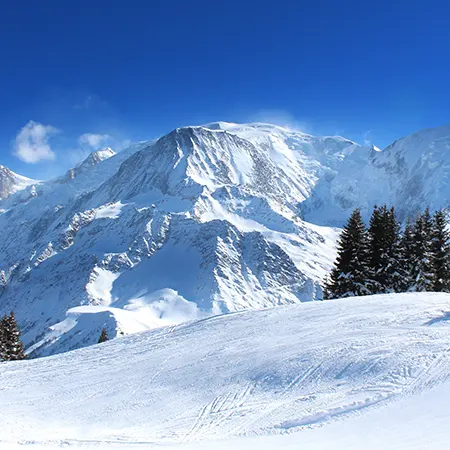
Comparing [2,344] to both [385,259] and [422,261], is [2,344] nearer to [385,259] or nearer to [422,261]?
[385,259]

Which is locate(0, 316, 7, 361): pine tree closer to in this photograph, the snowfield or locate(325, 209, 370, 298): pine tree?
the snowfield

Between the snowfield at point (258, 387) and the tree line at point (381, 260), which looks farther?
the tree line at point (381, 260)

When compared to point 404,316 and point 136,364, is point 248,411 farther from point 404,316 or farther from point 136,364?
point 404,316

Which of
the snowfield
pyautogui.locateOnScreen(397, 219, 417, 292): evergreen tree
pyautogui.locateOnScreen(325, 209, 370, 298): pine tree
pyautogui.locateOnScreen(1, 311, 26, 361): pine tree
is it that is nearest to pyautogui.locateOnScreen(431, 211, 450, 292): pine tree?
pyautogui.locateOnScreen(397, 219, 417, 292): evergreen tree

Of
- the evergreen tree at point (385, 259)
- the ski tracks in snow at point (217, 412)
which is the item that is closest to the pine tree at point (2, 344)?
the evergreen tree at point (385, 259)

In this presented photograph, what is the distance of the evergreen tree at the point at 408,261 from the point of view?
29.2 m

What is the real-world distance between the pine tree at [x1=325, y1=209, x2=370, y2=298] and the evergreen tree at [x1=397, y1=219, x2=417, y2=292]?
2596 mm

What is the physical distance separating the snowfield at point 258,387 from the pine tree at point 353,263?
30.5 feet

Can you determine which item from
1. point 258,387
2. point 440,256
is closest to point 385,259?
point 440,256

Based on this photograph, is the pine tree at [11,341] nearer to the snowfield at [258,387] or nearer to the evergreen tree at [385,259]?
the snowfield at [258,387]

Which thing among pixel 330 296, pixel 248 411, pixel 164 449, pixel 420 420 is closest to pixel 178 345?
pixel 248 411

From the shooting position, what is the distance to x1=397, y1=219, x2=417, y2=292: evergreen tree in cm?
2917

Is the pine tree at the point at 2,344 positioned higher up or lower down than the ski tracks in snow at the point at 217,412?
higher up

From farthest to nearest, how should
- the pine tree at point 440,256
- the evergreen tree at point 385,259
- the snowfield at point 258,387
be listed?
the pine tree at point 440,256 → the evergreen tree at point 385,259 → the snowfield at point 258,387
